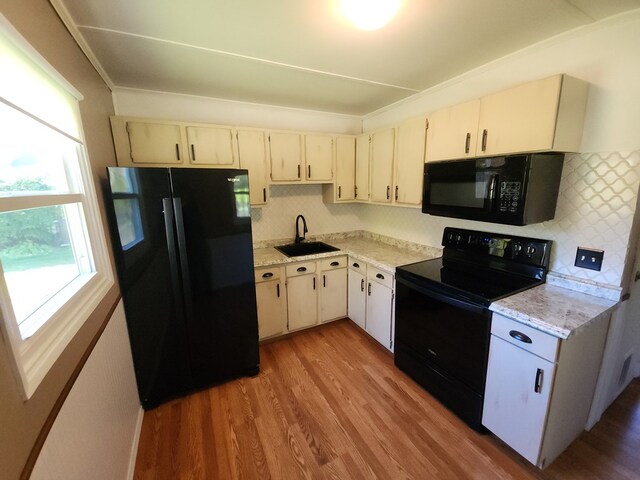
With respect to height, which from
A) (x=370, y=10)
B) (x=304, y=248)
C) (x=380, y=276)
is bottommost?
(x=380, y=276)

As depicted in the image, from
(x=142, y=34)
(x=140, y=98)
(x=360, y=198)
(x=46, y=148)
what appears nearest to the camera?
(x=46, y=148)

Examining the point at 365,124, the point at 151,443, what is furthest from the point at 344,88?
the point at 151,443

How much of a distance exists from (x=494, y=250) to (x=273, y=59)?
6.88ft

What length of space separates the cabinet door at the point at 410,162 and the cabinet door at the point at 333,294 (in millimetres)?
1019

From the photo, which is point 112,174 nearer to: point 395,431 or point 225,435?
point 225,435

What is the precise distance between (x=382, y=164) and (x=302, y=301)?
161 centimetres

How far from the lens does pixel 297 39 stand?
5.24 ft

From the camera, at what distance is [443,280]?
6.17 ft

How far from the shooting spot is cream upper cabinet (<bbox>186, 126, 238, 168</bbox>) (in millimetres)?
2348

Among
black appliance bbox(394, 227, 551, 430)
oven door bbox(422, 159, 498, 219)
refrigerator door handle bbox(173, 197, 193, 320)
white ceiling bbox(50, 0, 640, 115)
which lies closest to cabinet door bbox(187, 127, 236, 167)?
white ceiling bbox(50, 0, 640, 115)

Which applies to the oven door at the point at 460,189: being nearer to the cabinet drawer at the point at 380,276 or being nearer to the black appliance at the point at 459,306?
the black appliance at the point at 459,306

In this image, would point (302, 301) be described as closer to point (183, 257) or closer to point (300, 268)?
point (300, 268)

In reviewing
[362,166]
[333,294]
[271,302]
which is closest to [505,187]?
[362,166]

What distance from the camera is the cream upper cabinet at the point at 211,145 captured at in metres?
2.35
